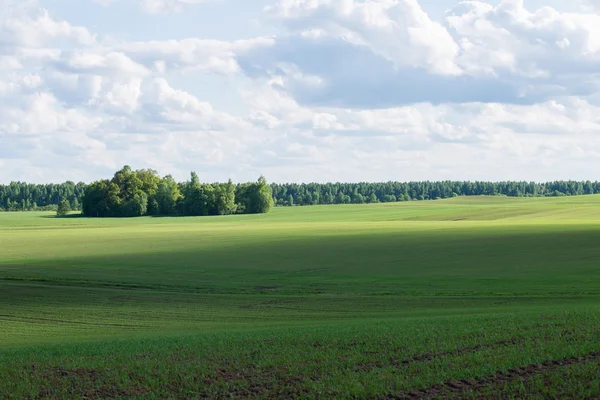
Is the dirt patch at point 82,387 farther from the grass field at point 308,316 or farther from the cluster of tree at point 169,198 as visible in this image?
the cluster of tree at point 169,198

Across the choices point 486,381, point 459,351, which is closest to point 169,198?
point 459,351

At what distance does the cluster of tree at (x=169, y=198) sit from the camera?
153 metres

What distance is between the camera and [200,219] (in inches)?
5192

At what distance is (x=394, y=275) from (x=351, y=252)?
13401 mm

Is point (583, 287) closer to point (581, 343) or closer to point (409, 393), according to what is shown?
point (581, 343)

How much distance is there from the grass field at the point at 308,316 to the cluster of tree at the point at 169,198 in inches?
3257

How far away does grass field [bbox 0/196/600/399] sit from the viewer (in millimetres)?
12953

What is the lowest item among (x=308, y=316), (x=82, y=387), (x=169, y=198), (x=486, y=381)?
(x=308, y=316)

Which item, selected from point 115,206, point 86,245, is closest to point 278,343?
point 86,245

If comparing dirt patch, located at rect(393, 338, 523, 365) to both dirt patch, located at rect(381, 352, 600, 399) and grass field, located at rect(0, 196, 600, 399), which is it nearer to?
grass field, located at rect(0, 196, 600, 399)

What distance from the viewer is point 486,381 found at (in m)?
12.4

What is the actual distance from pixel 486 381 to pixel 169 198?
14687cm

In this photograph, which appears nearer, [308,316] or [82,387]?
[82,387]

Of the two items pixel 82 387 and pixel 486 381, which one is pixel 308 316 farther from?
pixel 486 381
